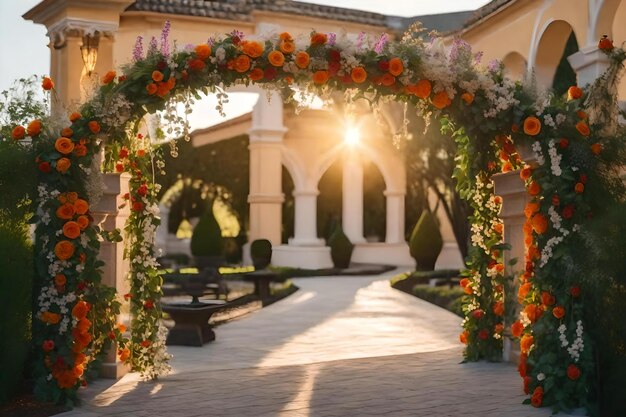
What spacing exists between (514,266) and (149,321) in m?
3.70

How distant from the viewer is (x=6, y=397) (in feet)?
21.4

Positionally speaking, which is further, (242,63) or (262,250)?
(262,250)

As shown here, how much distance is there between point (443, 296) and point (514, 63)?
4.70 meters

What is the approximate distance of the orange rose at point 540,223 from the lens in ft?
22.5

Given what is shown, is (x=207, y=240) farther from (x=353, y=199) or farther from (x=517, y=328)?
(x=517, y=328)

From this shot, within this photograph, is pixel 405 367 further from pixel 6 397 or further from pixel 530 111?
pixel 6 397

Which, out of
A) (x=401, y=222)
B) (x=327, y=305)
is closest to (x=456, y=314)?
(x=327, y=305)

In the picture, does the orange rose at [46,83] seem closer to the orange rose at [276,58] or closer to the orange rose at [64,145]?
the orange rose at [64,145]

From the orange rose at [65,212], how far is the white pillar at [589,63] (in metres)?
7.62

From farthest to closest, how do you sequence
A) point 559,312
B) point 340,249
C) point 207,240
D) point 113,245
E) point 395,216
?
point 395,216, point 340,249, point 207,240, point 113,245, point 559,312

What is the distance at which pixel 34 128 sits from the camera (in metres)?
6.84

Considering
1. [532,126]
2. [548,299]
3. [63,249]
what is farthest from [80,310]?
[532,126]

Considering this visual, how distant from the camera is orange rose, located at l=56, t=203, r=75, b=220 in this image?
6805 mm

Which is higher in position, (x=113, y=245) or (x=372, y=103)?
(x=372, y=103)
